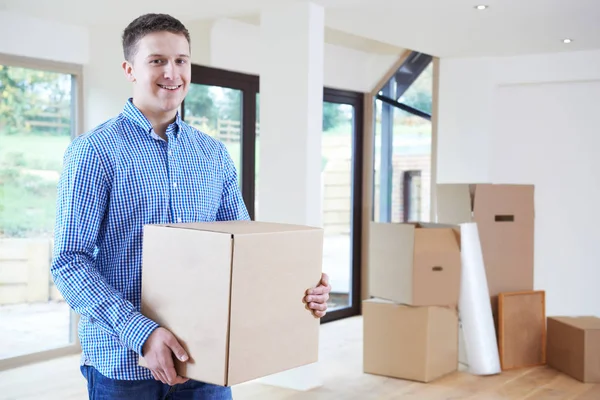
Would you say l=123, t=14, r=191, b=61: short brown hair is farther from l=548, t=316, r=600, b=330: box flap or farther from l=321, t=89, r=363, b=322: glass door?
l=321, t=89, r=363, b=322: glass door

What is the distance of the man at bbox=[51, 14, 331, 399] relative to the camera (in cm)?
120

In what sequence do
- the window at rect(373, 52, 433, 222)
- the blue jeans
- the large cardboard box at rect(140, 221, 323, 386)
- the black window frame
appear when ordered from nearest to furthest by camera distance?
the large cardboard box at rect(140, 221, 323, 386) < the blue jeans < the black window frame < the window at rect(373, 52, 433, 222)

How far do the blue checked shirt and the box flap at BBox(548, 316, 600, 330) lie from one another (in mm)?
3257

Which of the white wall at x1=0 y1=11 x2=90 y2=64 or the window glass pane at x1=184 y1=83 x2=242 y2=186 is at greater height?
the white wall at x1=0 y1=11 x2=90 y2=64

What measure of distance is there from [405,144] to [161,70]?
4.77 meters

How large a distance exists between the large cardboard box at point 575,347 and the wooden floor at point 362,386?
0.07 m

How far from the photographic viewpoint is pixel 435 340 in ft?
12.9

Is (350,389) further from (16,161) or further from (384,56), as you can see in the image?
(384,56)

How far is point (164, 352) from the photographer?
1146mm

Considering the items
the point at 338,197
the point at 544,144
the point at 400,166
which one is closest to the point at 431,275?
the point at 544,144

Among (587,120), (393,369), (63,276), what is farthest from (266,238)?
(587,120)

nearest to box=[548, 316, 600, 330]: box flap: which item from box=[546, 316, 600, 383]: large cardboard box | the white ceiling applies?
box=[546, 316, 600, 383]: large cardboard box

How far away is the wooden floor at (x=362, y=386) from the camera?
12.1ft

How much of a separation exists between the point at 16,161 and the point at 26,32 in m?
0.79
